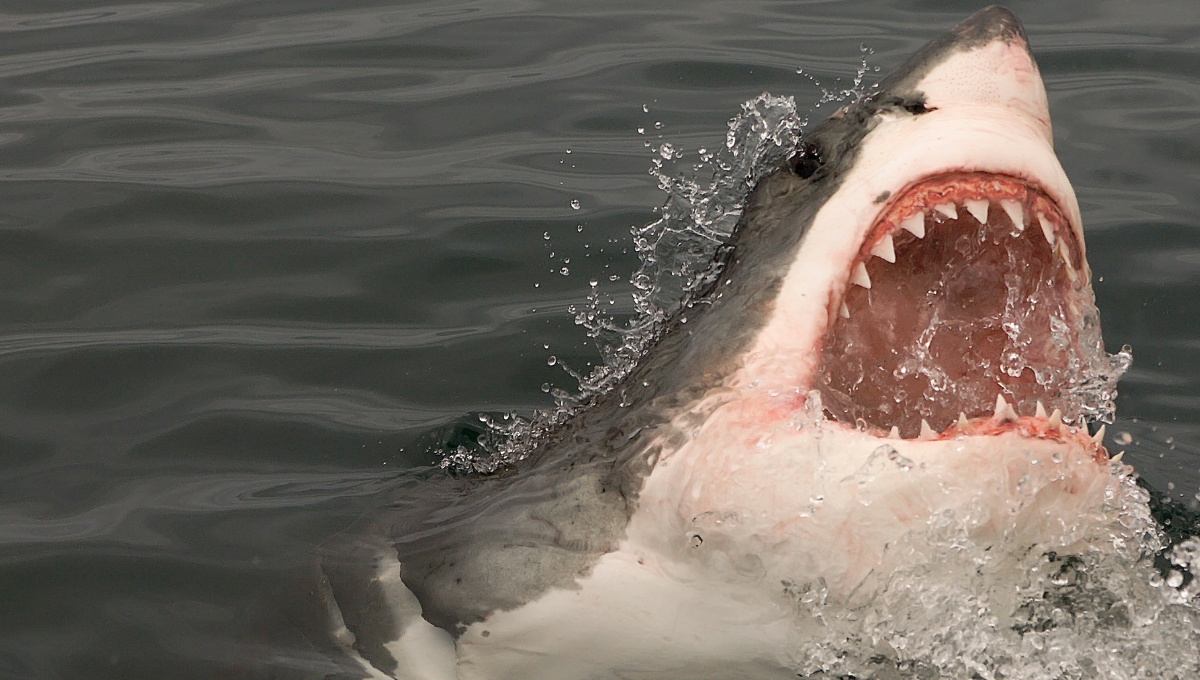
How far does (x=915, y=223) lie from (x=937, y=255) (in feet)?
1.10

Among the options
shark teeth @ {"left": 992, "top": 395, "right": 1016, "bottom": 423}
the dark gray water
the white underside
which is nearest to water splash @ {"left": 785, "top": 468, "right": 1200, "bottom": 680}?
the white underside

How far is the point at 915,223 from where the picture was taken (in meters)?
2.18

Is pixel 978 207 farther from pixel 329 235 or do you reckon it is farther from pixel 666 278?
pixel 329 235

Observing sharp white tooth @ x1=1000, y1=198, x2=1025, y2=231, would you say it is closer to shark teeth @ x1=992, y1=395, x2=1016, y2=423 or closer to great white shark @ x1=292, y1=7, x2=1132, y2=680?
great white shark @ x1=292, y1=7, x2=1132, y2=680

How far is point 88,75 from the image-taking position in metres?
6.01

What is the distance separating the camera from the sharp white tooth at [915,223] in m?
2.17

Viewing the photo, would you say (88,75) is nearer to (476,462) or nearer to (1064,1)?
(476,462)

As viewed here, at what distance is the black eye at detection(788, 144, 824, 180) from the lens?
2479 millimetres

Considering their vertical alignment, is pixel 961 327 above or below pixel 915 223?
below

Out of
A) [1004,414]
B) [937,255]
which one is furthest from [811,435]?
[937,255]

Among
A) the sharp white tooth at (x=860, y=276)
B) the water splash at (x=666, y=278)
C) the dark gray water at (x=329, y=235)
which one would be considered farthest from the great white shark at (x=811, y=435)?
the dark gray water at (x=329, y=235)

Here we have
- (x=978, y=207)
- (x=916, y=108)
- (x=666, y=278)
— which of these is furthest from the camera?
(x=666, y=278)

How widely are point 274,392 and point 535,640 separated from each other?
195 centimetres

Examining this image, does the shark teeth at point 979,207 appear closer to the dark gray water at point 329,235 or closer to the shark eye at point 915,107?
the shark eye at point 915,107
